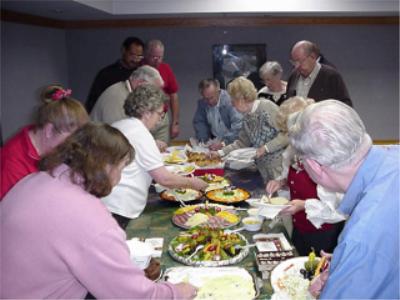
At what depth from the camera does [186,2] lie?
15.8 feet

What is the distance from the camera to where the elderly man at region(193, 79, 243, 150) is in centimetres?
375

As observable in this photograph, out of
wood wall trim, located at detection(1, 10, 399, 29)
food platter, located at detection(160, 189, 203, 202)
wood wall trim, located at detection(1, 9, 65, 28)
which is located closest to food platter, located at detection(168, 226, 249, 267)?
food platter, located at detection(160, 189, 203, 202)

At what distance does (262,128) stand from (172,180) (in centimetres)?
107

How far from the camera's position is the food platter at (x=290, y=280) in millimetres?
1335

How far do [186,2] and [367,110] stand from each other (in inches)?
137

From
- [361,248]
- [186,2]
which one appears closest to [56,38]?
[186,2]

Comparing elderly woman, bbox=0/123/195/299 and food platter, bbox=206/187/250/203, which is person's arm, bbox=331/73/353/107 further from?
elderly woman, bbox=0/123/195/299

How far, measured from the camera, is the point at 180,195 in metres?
2.43

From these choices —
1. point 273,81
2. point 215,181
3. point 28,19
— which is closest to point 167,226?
point 215,181

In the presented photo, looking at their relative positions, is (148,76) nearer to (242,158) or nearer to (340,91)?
(242,158)

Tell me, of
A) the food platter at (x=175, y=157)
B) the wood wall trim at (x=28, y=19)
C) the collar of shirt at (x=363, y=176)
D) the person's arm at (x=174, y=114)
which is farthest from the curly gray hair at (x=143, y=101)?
the wood wall trim at (x=28, y=19)

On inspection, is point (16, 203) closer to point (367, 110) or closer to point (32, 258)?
point (32, 258)

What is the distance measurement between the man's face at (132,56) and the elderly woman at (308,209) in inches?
77.7

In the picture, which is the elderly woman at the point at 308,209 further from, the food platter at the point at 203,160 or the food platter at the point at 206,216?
the food platter at the point at 203,160
